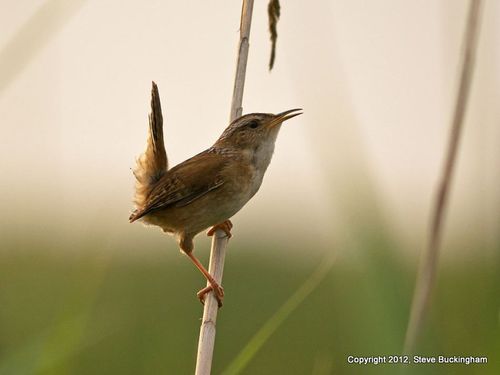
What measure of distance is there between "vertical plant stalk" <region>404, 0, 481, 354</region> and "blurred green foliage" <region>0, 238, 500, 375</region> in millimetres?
34

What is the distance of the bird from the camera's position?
3.64 metres

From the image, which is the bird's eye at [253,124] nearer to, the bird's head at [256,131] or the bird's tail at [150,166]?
the bird's head at [256,131]

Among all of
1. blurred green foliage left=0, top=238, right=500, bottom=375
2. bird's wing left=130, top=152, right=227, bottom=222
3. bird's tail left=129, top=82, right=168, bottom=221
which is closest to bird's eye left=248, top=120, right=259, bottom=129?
bird's wing left=130, top=152, right=227, bottom=222

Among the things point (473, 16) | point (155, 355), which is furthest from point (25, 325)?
point (473, 16)

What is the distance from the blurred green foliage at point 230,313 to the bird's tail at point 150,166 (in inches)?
13.5

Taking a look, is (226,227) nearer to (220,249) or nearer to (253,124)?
(220,249)

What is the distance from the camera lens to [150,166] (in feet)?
12.7

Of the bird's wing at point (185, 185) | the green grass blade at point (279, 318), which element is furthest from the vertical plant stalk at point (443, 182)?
the bird's wing at point (185, 185)

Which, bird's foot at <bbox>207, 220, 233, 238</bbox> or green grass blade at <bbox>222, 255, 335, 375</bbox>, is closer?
green grass blade at <bbox>222, 255, 335, 375</bbox>

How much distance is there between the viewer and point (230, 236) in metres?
3.54

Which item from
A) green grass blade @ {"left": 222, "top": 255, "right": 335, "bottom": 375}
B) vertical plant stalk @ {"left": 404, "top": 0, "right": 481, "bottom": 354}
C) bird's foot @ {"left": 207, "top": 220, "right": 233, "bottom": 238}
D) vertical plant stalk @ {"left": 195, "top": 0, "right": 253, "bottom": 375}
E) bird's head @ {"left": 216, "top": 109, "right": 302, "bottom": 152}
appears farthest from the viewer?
bird's head @ {"left": 216, "top": 109, "right": 302, "bottom": 152}

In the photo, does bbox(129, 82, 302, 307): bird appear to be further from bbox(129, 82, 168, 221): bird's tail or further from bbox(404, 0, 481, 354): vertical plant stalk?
bbox(404, 0, 481, 354): vertical plant stalk

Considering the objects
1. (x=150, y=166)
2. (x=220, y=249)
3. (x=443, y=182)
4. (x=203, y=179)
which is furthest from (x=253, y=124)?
(x=443, y=182)

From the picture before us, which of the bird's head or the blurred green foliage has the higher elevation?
the bird's head
